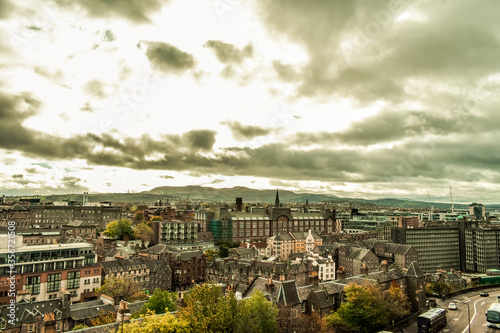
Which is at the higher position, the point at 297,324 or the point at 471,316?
the point at 297,324

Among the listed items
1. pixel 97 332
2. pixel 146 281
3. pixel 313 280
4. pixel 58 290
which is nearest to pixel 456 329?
pixel 313 280

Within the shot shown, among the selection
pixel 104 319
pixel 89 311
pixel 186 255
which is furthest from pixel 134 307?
pixel 186 255

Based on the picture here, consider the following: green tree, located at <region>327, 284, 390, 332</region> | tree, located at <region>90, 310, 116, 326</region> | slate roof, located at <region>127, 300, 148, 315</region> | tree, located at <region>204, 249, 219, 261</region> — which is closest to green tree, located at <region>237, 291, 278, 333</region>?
green tree, located at <region>327, 284, 390, 332</region>

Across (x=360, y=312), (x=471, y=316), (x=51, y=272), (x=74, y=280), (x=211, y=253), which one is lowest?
(x=471, y=316)

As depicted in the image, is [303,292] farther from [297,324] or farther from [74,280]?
[74,280]

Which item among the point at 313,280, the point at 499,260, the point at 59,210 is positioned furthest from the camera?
the point at 59,210

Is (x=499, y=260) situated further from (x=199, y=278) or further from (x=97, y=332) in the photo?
(x=97, y=332)

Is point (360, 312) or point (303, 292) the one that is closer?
point (360, 312)
